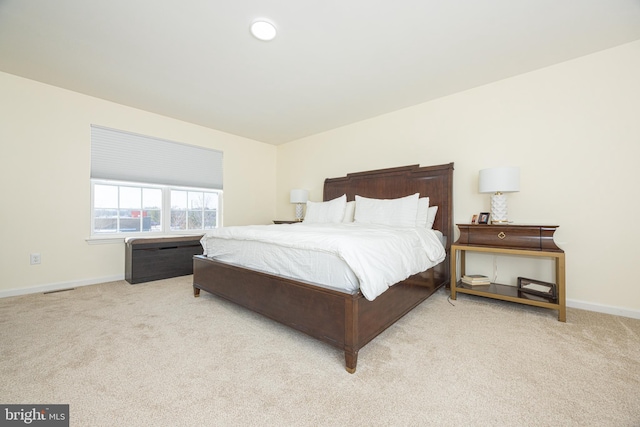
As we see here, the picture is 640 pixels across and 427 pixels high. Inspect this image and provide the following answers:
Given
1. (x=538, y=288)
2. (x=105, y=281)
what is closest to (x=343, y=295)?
(x=538, y=288)

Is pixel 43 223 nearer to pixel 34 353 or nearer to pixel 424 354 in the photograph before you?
pixel 34 353

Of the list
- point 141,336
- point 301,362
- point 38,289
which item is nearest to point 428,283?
point 301,362

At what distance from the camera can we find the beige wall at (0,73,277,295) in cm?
270

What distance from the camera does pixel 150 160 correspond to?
12.1ft

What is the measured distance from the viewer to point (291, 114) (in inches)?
145

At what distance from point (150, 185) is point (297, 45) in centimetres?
296

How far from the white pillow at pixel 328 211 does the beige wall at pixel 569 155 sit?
1259 mm

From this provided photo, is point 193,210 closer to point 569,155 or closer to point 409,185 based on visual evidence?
point 409,185

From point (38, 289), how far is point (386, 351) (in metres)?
3.76

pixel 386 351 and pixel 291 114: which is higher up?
pixel 291 114

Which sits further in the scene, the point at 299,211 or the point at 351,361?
the point at 299,211

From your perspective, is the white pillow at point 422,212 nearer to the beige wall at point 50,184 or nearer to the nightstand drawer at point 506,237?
the nightstand drawer at point 506,237

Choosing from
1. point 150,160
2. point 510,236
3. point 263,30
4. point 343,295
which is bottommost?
point 343,295

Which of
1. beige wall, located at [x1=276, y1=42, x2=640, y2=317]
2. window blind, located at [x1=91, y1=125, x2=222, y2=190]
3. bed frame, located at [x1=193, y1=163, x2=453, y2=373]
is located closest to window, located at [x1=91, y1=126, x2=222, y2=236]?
window blind, located at [x1=91, y1=125, x2=222, y2=190]
